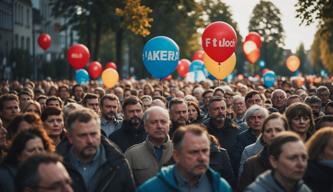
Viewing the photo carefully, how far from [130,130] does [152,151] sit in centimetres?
237

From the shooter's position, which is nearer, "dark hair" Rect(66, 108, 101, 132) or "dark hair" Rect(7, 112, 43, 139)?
"dark hair" Rect(66, 108, 101, 132)

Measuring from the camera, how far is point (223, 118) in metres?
12.8

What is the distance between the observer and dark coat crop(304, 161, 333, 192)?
800 centimetres

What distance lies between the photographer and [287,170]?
693 cm

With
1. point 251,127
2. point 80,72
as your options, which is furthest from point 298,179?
point 80,72

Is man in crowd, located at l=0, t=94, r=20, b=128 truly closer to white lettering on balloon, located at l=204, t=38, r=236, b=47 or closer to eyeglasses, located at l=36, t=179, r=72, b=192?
white lettering on balloon, located at l=204, t=38, r=236, b=47

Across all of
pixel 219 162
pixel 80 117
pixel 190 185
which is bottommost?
pixel 219 162

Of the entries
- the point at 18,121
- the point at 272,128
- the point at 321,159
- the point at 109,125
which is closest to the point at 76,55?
the point at 109,125

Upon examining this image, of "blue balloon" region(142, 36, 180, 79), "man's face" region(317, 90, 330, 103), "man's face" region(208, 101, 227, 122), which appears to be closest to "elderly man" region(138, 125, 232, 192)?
"man's face" region(208, 101, 227, 122)

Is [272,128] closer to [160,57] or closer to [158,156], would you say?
[158,156]

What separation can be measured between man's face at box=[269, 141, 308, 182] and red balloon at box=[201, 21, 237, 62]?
445 inches

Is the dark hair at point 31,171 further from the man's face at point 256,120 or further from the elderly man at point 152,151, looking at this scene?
the man's face at point 256,120

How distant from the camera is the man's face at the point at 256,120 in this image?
11375 mm

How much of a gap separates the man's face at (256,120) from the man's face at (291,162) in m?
4.28
